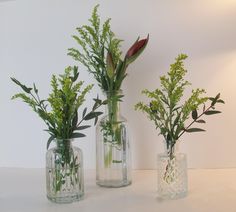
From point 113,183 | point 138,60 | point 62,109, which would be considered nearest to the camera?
point 62,109

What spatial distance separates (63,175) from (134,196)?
0.19 m

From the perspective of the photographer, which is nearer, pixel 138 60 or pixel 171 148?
pixel 171 148

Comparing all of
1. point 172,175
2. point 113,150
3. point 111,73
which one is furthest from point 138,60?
point 172,175

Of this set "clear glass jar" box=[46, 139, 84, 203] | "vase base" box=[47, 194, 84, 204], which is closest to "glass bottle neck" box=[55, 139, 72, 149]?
"clear glass jar" box=[46, 139, 84, 203]

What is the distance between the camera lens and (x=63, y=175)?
0.86 m

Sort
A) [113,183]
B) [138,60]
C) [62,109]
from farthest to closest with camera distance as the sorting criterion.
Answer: [138,60] → [113,183] → [62,109]

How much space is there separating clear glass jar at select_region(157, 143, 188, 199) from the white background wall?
25 centimetres

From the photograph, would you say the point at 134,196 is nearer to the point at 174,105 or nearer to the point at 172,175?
the point at 172,175

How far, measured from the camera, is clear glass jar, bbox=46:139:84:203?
854mm

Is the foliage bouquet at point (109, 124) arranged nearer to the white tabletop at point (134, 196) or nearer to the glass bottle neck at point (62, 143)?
the white tabletop at point (134, 196)

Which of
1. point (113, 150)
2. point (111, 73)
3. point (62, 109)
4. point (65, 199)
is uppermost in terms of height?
point (111, 73)

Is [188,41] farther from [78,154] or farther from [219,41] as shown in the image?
[78,154]

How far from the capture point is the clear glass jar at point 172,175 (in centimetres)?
86
